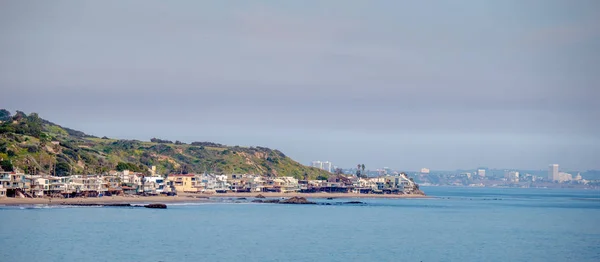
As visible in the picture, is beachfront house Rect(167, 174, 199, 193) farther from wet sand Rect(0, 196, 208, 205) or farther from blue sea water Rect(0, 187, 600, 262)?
blue sea water Rect(0, 187, 600, 262)

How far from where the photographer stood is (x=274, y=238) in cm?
7469

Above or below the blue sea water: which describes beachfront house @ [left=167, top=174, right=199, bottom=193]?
above

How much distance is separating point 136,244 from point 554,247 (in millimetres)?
35286

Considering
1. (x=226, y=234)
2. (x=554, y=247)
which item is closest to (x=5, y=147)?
(x=226, y=234)

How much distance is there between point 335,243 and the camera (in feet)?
233

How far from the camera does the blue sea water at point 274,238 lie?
6053 centimetres

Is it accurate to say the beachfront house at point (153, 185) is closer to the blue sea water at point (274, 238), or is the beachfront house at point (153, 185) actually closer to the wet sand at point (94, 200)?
the wet sand at point (94, 200)

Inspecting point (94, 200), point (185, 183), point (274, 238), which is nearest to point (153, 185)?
point (185, 183)

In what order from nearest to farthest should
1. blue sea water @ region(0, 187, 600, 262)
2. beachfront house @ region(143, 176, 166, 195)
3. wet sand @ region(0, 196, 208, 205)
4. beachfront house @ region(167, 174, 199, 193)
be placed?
blue sea water @ region(0, 187, 600, 262) → wet sand @ region(0, 196, 208, 205) → beachfront house @ region(143, 176, 166, 195) → beachfront house @ region(167, 174, 199, 193)

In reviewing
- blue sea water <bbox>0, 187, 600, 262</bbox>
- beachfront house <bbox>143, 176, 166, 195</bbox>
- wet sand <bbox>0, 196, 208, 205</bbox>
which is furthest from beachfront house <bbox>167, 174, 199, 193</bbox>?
blue sea water <bbox>0, 187, 600, 262</bbox>

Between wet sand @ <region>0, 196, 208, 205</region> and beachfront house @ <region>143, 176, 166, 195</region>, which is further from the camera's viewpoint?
beachfront house @ <region>143, 176, 166, 195</region>

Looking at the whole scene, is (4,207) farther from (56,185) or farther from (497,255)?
(497,255)

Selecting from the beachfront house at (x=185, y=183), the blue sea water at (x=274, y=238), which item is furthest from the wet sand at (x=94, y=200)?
the beachfront house at (x=185, y=183)

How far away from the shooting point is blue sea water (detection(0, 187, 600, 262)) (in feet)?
199
